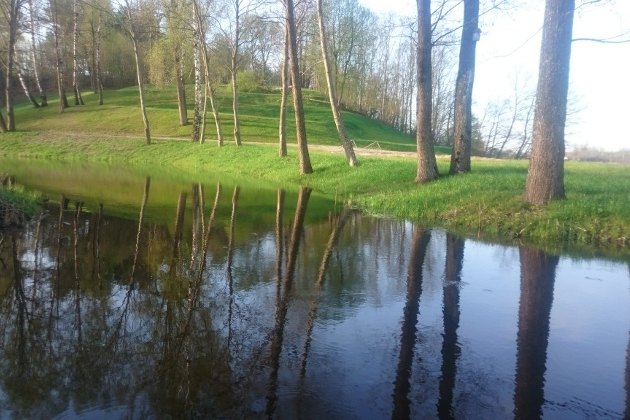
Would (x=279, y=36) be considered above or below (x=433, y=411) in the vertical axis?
above

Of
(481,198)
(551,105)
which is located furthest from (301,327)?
(551,105)

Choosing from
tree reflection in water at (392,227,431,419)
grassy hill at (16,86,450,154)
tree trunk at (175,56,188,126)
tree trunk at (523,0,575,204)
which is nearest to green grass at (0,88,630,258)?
grassy hill at (16,86,450,154)

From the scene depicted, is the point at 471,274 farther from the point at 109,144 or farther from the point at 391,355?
the point at 109,144

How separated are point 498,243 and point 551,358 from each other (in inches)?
244

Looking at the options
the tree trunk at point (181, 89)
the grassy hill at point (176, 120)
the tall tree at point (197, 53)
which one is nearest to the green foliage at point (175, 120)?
the grassy hill at point (176, 120)

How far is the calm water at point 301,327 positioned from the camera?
4691 millimetres

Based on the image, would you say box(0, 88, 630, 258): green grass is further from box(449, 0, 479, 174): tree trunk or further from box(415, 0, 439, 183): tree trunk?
box(449, 0, 479, 174): tree trunk

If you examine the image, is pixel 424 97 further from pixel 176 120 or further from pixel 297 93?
pixel 176 120

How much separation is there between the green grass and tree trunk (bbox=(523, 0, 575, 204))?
0.54 meters

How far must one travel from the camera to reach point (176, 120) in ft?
156

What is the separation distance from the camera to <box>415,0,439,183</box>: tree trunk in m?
17.8

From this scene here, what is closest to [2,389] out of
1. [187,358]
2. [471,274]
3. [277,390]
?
[187,358]

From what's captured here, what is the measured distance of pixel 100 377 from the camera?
195 inches

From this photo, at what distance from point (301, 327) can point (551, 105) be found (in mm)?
9585
